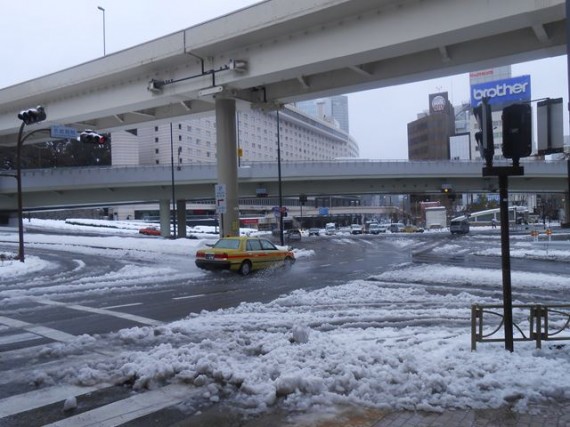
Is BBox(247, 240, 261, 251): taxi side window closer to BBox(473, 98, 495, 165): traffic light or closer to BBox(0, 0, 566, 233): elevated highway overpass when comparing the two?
BBox(0, 0, 566, 233): elevated highway overpass

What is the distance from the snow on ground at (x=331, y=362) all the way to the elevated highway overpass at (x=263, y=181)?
4102cm

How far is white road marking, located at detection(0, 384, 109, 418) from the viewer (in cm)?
566

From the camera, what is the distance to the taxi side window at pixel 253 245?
2173cm

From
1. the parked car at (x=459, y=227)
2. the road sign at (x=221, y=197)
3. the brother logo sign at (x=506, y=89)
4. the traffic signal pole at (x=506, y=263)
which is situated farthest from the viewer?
the brother logo sign at (x=506, y=89)

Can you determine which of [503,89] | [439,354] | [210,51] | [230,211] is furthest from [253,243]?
[503,89]

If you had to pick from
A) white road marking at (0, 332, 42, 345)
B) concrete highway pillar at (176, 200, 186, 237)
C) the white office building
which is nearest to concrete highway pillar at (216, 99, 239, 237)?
white road marking at (0, 332, 42, 345)

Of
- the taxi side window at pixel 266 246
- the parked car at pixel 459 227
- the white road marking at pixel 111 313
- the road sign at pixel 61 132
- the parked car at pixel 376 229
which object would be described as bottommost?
the parked car at pixel 376 229

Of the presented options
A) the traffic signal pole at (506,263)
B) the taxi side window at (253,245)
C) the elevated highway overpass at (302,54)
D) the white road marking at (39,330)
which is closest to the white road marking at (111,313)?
the white road marking at (39,330)

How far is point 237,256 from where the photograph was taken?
67.9 feet

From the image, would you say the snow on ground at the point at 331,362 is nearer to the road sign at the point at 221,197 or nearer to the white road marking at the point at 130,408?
the white road marking at the point at 130,408

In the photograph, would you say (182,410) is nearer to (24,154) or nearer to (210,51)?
(210,51)

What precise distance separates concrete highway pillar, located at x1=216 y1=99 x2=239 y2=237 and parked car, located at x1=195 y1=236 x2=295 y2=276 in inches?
235

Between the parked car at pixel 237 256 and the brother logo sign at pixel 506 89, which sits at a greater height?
the brother logo sign at pixel 506 89

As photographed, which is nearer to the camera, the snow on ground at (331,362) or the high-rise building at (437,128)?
the snow on ground at (331,362)
